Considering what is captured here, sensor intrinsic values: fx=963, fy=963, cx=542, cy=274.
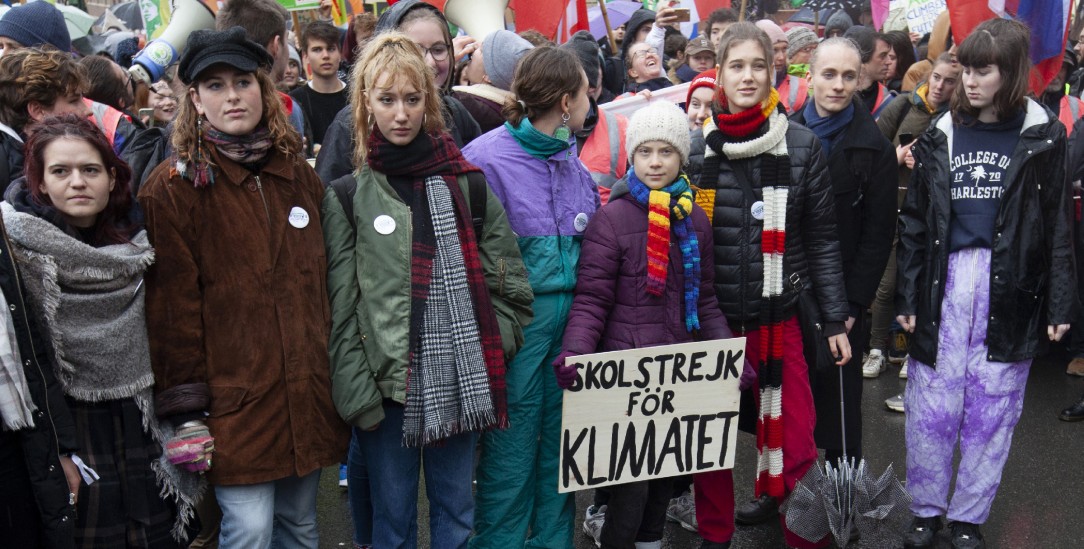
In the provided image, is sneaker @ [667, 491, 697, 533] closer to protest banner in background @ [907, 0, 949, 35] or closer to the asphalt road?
the asphalt road

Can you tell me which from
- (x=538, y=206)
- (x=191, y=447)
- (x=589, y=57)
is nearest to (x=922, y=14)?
(x=589, y=57)

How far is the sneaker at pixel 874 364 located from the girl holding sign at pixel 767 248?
109 inches

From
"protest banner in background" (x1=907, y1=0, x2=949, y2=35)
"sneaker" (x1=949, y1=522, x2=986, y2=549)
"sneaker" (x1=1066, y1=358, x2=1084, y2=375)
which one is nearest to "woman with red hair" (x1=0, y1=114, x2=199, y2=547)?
"sneaker" (x1=949, y1=522, x2=986, y2=549)

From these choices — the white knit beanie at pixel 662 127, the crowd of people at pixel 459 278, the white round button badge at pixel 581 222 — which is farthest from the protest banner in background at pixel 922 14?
the white round button badge at pixel 581 222

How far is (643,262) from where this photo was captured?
3.54 meters

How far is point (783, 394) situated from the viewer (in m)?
3.93

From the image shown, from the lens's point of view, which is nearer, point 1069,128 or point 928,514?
point 928,514

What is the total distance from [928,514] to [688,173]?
6.07 feet

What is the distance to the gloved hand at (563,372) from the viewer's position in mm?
3332

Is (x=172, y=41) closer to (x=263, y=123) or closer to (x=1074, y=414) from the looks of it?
(x=263, y=123)

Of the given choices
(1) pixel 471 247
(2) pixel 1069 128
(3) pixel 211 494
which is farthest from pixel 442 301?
(2) pixel 1069 128

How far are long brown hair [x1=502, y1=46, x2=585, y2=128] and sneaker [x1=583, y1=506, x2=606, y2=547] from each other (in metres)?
1.83

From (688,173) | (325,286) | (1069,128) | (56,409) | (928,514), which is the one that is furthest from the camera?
(1069,128)

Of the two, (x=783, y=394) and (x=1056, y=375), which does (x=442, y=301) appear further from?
(x=1056, y=375)
